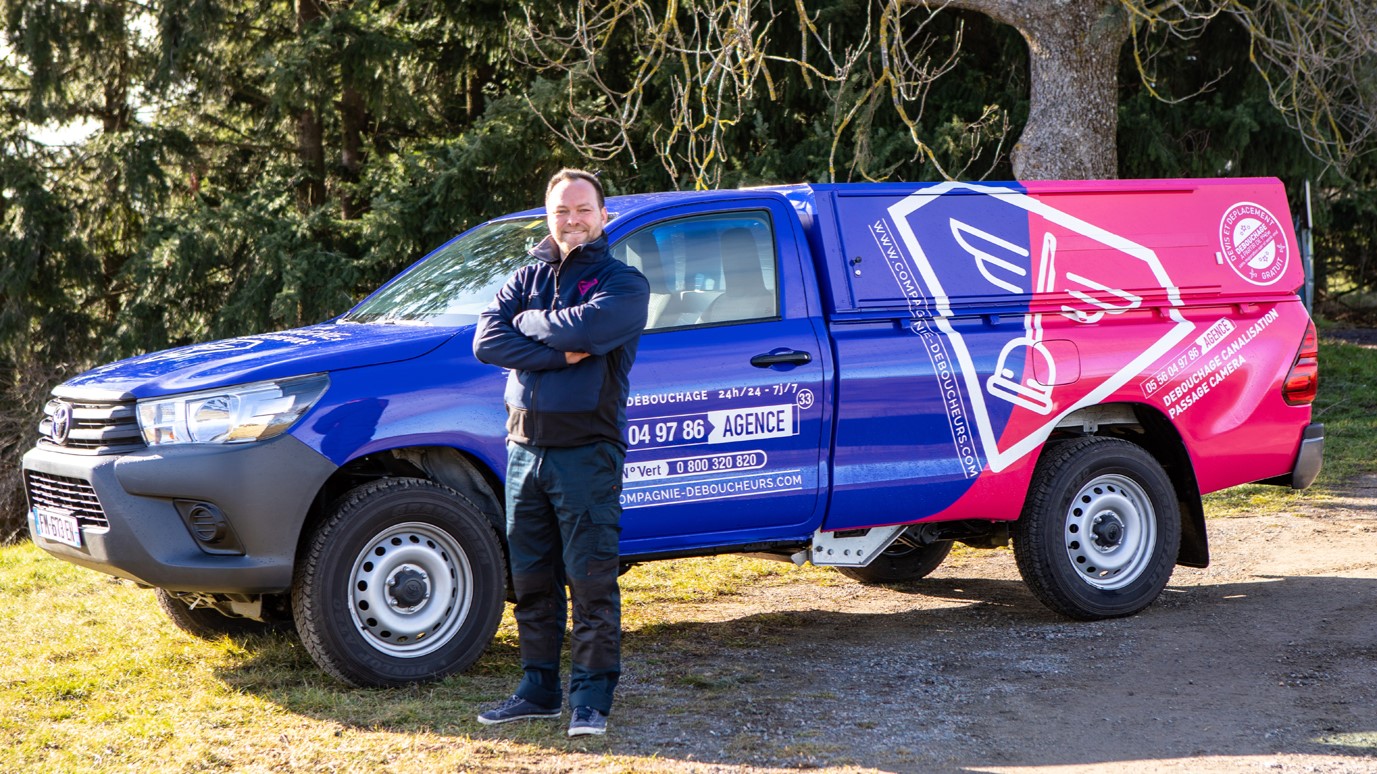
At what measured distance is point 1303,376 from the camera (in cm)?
709

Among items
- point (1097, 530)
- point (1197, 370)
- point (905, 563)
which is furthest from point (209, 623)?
point (1197, 370)

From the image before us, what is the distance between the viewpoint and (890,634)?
6.65 metres

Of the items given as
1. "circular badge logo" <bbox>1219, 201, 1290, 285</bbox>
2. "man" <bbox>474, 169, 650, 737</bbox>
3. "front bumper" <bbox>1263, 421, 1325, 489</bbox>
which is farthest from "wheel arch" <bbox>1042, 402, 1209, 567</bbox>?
"man" <bbox>474, 169, 650, 737</bbox>

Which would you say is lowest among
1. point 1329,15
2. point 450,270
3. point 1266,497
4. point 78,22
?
point 1266,497

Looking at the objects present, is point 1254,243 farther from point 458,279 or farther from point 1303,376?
point 458,279

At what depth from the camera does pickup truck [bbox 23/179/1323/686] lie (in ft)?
17.0

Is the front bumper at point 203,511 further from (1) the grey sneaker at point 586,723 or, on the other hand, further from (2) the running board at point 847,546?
(2) the running board at point 847,546

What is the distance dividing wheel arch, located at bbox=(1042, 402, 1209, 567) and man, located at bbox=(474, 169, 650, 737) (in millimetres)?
2778

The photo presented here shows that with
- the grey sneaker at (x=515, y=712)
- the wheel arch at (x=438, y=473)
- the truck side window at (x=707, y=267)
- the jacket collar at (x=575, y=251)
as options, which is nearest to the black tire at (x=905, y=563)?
the truck side window at (x=707, y=267)

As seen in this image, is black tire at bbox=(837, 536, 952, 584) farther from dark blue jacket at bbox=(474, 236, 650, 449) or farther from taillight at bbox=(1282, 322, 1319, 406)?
dark blue jacket at bbox=(474, 236, 650, 449)

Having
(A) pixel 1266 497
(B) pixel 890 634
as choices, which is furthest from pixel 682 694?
(A) pixel 1266 497

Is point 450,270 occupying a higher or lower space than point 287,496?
higher

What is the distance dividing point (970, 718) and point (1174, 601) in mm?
2547

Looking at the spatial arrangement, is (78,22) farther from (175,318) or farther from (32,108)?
(175,318)
